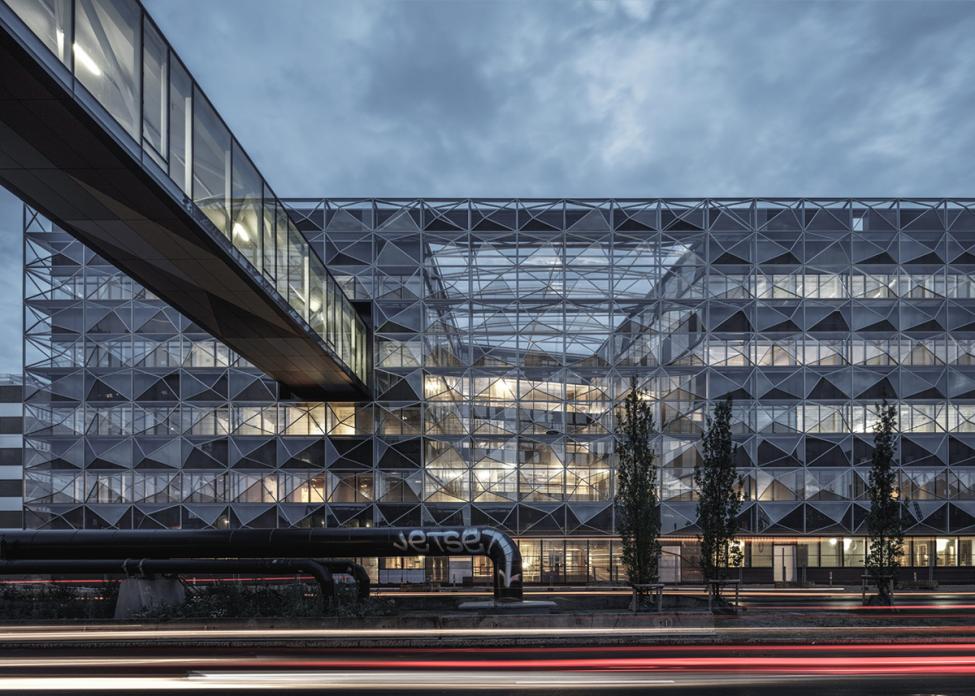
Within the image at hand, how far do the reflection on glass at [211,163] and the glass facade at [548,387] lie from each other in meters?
18.4

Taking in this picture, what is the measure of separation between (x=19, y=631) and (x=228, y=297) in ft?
30.2

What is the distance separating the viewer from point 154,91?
40.4ft

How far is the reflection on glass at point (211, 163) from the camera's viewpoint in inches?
561

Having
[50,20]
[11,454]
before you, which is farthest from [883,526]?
[11,454]

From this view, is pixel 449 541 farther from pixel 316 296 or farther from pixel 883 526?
pixel 883 526

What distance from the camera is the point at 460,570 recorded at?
33688 mm

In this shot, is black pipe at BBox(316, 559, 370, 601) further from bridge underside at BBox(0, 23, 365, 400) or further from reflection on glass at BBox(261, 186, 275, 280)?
reflection on glass at BBox(261, 186, 275, 280)

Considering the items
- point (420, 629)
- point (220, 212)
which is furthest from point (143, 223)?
point (420, 629)

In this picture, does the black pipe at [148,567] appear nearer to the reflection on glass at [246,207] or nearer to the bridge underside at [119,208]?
the bridge underside at [119,208]

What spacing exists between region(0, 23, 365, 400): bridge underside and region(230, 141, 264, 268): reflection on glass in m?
0.75

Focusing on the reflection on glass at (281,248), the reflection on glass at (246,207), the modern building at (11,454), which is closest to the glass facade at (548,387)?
the reflection on glass at (281,248)

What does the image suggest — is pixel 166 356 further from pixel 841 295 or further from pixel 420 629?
pixel 841 295

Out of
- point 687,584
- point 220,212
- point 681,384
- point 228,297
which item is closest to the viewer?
point 220,212

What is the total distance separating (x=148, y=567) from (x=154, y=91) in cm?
1489
